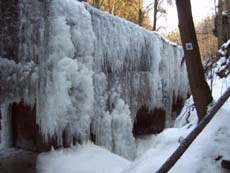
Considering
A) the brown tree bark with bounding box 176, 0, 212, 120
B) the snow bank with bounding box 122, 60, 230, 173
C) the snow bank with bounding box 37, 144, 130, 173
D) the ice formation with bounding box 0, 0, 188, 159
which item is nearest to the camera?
the snow bank with bounding box 122, 60, 230, 173

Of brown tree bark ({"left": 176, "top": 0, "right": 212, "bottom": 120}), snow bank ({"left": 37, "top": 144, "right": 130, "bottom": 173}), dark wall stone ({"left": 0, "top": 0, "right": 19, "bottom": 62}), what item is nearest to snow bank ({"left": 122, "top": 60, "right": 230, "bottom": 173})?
brown tree bark ({"left": 176, "top": 0, "right": 212, "bottom": 120})

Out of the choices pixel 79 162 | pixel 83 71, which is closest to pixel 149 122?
pixel 83 71

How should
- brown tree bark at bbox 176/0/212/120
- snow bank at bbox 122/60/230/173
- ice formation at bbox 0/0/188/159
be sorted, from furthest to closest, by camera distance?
ice formation at bbox 0/0/188/159 < brown tree bark at bbox 176/0/212/120 < snow bank at bbox 122/60/230/173

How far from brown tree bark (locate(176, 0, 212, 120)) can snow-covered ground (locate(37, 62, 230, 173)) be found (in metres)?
0.18

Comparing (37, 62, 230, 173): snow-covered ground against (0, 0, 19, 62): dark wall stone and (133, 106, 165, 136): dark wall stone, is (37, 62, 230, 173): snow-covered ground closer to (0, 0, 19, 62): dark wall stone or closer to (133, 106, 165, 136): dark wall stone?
(0, 0, 19, 62): dark wall stone

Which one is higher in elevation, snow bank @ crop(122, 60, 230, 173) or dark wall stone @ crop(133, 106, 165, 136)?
snow bank @ crop(122, 60, 230, 173)

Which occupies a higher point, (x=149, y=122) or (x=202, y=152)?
(x=202, y=152)

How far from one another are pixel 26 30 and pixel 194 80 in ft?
9.84

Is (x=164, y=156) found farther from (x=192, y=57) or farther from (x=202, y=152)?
(x=192, y=57)

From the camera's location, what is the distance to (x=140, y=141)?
829 centimetres

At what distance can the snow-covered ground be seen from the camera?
2324 millimetres

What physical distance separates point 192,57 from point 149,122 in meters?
6.81

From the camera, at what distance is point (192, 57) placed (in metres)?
2.94

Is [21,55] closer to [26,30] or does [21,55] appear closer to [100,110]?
[26,30]
